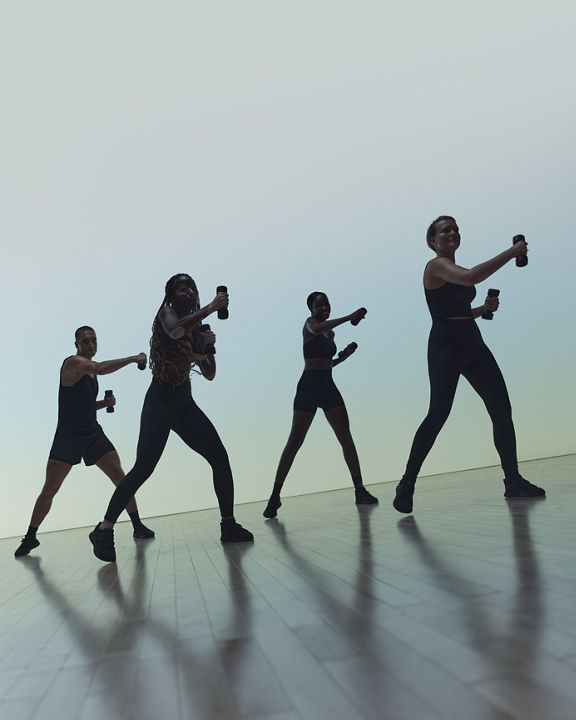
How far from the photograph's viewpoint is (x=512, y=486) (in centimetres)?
420

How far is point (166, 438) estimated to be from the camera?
3865mm

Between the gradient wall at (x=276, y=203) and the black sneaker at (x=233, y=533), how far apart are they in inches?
206

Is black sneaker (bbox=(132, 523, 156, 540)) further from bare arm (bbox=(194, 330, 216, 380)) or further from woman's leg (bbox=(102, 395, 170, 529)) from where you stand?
bare arm (bbox=(194, 330, 216, 380))

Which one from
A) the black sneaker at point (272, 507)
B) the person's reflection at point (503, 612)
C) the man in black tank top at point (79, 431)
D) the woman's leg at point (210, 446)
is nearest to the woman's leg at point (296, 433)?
the black sneaker at point (272, 507)

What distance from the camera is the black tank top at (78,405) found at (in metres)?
5.30

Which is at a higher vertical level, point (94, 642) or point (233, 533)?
point (94, 642)

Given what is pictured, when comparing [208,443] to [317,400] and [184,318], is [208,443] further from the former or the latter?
[317,400]

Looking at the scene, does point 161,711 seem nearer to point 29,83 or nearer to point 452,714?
point 452,714

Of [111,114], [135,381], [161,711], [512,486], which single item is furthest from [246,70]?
[161,711]

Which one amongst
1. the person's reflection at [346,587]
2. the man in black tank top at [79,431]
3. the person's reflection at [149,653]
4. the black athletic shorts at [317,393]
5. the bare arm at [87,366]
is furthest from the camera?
→ the black athletic shorts at [317,393]

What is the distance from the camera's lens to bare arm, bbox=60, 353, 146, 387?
4.27m

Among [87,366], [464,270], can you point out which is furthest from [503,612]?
[87,366]

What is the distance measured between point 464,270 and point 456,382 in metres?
0.65

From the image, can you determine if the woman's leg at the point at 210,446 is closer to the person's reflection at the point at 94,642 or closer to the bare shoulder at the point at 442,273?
the person's reflection at the point at 94,642
